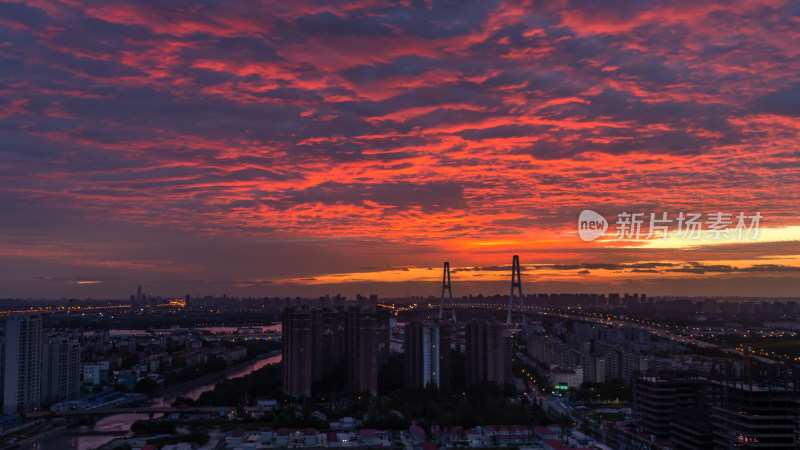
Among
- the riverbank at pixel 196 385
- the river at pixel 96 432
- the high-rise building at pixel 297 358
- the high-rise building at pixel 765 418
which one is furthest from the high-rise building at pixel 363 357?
the high-rise building at pixel 765 418

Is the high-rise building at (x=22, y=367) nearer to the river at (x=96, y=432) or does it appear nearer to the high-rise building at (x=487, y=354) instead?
the river at (x=96, y=432)

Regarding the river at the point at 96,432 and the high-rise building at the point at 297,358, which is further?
the high-rise building at the point at 297,358

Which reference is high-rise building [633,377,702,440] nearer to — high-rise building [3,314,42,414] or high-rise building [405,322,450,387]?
high-rise building [405,322,450,387]

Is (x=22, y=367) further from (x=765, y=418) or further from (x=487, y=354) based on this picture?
(x=765, y=418)

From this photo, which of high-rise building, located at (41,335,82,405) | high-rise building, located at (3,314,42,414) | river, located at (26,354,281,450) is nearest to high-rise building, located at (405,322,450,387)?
river, located at (26,354,281,450)

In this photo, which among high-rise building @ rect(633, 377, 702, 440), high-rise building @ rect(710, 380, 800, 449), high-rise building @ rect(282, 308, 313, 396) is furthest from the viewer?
high-rise building @ rect(282, 308, 313, 396)

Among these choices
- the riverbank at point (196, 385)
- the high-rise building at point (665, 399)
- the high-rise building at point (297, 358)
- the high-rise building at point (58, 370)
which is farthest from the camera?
the riverbank at point (196, 385)
